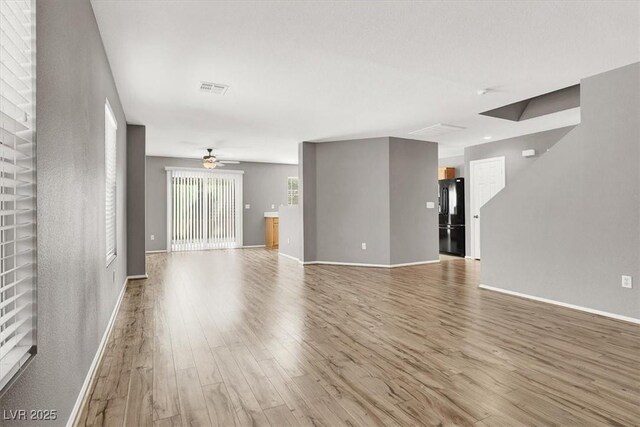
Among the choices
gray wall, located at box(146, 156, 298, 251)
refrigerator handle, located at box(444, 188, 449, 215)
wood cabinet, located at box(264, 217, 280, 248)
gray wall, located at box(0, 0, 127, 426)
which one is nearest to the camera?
gray wall, located at box(0, 0, 127, 426)

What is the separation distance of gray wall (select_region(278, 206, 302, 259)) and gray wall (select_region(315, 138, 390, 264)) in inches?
27.0

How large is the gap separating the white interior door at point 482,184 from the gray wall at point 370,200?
1.01 m

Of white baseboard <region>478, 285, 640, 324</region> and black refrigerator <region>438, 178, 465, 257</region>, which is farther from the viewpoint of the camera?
black refrigerator <region>438, 178, 465, 257</region>

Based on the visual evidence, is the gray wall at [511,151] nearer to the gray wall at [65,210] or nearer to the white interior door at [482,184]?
the white interior door at [482,184]

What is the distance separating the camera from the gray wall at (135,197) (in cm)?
542

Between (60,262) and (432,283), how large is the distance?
15.3 feet

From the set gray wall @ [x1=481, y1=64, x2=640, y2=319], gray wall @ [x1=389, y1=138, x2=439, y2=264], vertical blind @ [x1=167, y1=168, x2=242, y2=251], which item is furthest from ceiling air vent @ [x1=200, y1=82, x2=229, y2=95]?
vertical blind @ [x1=167, y1=168, x2=242, y2=251]

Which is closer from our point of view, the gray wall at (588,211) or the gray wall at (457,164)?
the gray wall at (588,211)

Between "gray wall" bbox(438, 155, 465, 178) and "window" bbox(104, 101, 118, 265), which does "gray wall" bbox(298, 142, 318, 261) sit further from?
"gray wall" bbox(438, 155, 465, 178)

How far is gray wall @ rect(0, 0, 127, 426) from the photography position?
1358 millimetres

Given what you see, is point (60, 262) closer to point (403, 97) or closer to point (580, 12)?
point (580, 12)

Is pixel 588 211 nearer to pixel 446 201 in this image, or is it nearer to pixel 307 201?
pixel 307 201

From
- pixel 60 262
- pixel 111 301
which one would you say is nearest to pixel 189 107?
pixel 111 301

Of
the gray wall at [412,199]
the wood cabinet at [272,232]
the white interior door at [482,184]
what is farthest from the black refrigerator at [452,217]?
the wood cabinet at [272,232]
